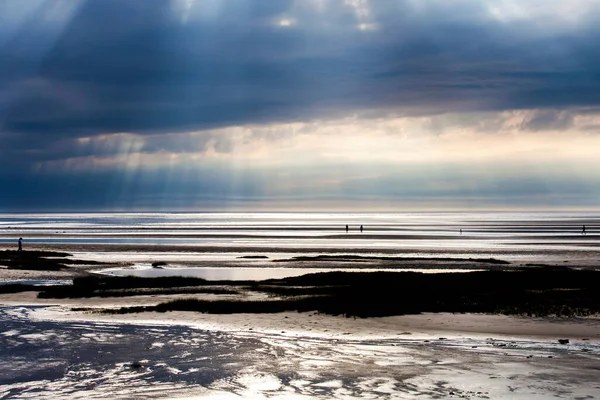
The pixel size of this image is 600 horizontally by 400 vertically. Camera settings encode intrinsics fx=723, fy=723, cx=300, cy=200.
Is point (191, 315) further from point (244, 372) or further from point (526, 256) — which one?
point (526, 256)

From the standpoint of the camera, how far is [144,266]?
5922 centimetres

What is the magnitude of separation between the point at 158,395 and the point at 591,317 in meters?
17.6

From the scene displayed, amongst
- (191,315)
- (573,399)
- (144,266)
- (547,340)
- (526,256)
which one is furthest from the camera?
(526,256)

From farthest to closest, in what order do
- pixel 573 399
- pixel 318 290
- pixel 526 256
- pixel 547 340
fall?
pixel 526 256
pixel 318 290
pixel 547 340
pixel 573 399

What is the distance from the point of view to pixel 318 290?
37969 mm

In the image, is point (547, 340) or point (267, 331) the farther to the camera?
point (267, 331)

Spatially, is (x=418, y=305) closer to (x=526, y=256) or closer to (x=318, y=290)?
(x=318, y=290)

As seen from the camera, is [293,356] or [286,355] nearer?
[293,356]

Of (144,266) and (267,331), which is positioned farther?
(144,266)

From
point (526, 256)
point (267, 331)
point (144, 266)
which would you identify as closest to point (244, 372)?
point (267, 331)

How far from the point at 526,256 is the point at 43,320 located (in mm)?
57318

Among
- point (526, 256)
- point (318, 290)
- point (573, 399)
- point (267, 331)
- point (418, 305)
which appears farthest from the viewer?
point (526, 256)

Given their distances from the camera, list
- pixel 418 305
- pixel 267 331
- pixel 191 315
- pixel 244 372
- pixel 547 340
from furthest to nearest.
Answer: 1. pixel 418 305
2. pixel 191 315
3. pixel 267 331
4. pixel 547 340
5. pixel 244 372

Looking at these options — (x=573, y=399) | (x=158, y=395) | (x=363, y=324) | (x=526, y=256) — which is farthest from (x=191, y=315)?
(x=526, y=256)
